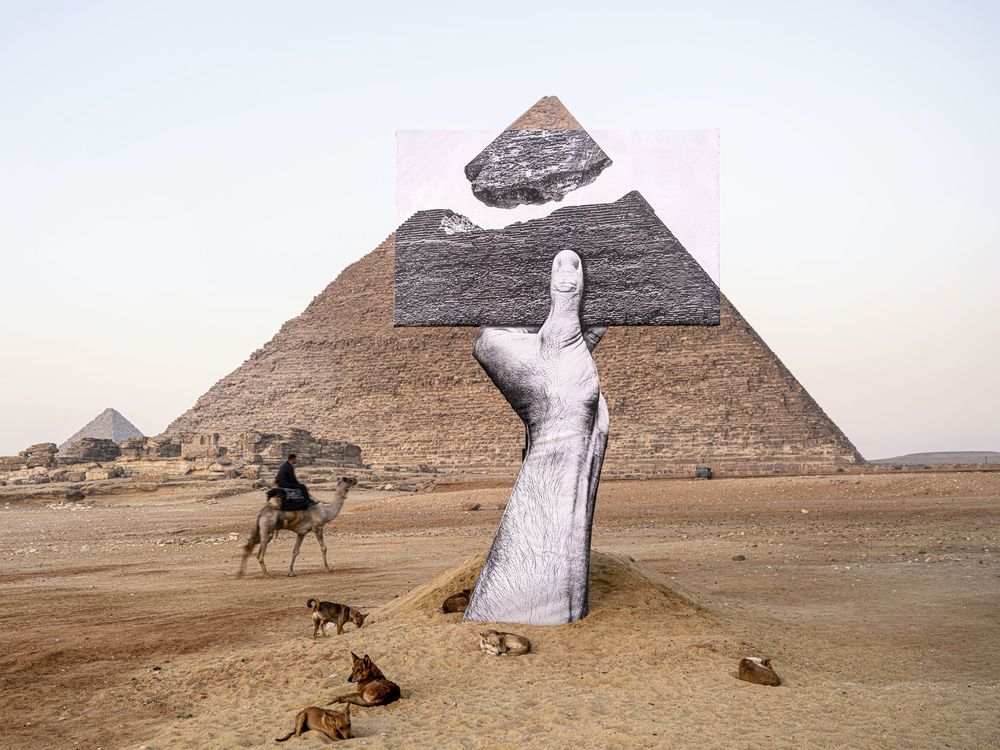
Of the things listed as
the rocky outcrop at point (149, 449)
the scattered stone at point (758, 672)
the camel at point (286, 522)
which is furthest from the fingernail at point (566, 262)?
the rocky outcrop at point (149, 449)

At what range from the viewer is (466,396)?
3625 inches

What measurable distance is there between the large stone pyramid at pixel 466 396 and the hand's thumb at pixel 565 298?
2419 inches

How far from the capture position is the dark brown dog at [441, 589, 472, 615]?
17.9 feet

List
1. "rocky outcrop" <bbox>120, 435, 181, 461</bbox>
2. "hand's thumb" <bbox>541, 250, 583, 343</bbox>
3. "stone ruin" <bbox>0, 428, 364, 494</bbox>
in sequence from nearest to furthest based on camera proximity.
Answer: "hand's thumb" <bbox>541, 250, 583, 343</bbox>
"stone ruin" <bbox>0, 428, 364, 494</bbox>
"rocky outcrop" <bbox>120, 435, 181, 461</bbox>

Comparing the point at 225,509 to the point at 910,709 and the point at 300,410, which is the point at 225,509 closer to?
the point at 910,709

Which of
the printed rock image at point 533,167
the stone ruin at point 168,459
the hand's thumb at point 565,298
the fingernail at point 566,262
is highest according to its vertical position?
the printed rock image at point 533,167

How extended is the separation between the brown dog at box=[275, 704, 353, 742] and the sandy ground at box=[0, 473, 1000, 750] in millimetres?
57

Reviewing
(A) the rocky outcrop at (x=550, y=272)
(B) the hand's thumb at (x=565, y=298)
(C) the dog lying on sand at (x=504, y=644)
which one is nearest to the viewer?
(C) the dog lying on sand at (x=504, y=644)

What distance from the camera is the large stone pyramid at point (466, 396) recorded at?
77.1 meters

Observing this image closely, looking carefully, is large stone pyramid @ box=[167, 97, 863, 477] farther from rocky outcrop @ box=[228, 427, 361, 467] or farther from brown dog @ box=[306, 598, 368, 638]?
brown dog @ box=[306, 598, 368, 638]

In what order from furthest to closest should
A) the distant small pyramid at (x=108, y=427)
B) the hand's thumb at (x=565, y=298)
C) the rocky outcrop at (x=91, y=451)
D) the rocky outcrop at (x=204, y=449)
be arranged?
the distant small pyramid at (x=108, y=427)
the rocky outcrop at (x=91, y=451)
the rocky outcrop at (x=204, y=449)
the hand's thumb at (x=565, y=298)

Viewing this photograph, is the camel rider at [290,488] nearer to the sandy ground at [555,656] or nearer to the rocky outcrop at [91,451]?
the sandy ground at [555,656]

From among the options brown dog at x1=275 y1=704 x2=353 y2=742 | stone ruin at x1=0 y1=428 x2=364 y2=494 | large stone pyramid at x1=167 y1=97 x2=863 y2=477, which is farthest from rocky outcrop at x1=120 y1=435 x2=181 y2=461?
brown dog at x1=275 y1=704 x2=353 y2=742

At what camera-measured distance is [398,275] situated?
5.59 m
